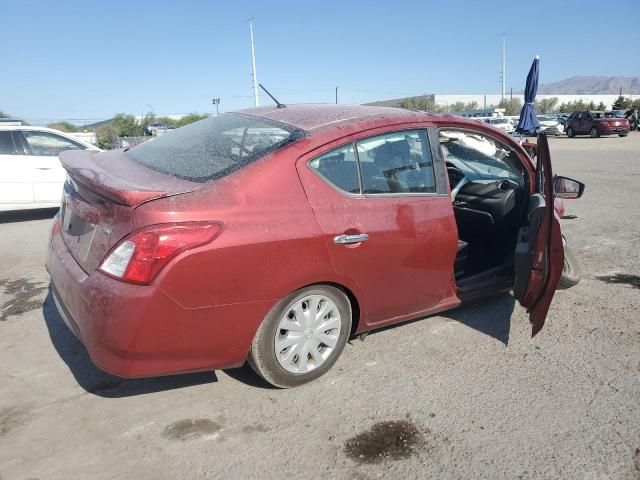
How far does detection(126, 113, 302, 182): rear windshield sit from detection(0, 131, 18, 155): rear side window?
17.9ft

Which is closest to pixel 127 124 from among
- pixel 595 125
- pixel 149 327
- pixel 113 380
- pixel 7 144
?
pixel 595 125

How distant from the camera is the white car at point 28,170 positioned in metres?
7.94

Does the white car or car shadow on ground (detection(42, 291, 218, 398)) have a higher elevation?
the white car

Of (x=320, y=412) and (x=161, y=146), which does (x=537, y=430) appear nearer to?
(x=320, y=412)

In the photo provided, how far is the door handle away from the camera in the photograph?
9.64 feet

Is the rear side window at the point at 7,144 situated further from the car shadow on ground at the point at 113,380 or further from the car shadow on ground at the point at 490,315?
the car shadow on ground at the point at 490,315

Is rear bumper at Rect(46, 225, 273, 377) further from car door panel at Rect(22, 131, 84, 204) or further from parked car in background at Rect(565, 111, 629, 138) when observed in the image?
parked car in background at Rect(565, 111, 629, 138)

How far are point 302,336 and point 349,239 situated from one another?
614mm

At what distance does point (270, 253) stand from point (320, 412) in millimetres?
934

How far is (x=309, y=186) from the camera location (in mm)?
2912

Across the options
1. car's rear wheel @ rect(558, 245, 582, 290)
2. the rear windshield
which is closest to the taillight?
the rear windshield

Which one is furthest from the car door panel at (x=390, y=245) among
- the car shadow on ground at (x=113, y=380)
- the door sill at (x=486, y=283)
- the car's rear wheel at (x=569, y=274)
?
the car's rear wheel at (x=569, y=274)

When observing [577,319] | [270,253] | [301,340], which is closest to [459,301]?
[577,319]

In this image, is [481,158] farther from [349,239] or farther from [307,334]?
[307,334]
